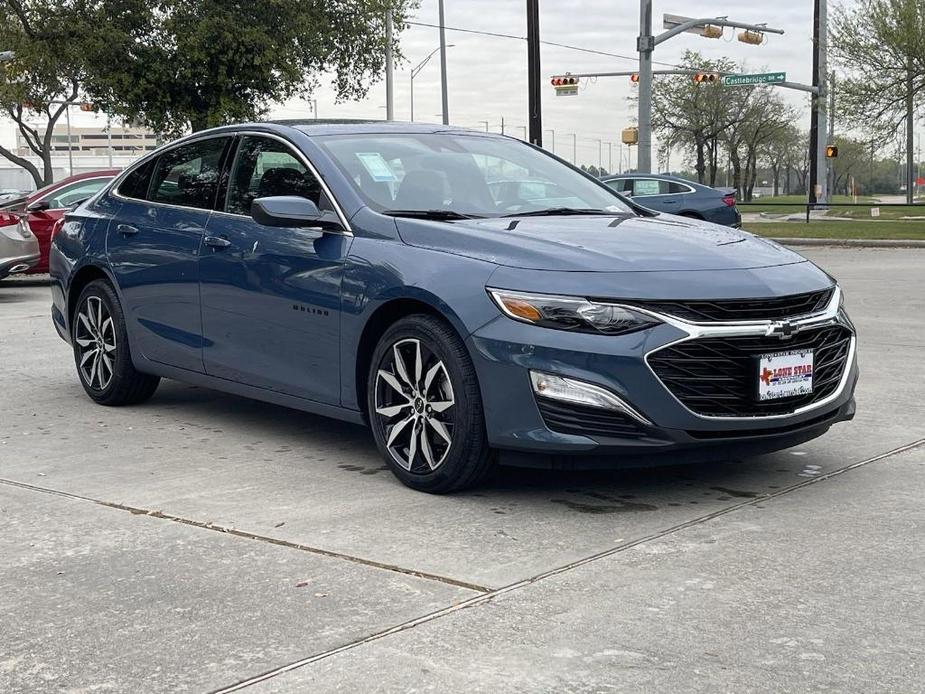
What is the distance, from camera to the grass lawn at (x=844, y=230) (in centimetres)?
2794

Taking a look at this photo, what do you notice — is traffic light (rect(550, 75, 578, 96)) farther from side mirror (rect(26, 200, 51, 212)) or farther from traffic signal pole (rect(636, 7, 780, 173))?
side mirror (rect(26, 200, 51, 212))

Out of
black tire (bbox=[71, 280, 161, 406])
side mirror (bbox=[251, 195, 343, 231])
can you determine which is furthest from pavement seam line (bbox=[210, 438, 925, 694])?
black tire (bbox=[71, 280, 161, 406])

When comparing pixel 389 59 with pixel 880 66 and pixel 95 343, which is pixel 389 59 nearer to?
pixel 880 66

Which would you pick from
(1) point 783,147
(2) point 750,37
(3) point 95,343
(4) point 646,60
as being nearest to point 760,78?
(2) point 750,37

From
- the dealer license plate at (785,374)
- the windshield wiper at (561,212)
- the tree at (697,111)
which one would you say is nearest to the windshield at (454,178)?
the windshield wiper at (561,212)

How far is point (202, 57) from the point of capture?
29.5 metres

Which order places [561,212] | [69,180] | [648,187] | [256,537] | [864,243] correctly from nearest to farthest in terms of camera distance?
1. [256,537]
2. [561,212]
3. [69,180]
4. [864,243]
5. [648,187]

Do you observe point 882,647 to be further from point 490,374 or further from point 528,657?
point 490,374

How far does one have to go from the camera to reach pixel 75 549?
4.70 m

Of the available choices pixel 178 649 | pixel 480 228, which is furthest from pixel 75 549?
pixel 480 228

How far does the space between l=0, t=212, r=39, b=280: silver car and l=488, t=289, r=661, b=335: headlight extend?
11863 mm

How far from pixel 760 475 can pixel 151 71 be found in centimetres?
2649

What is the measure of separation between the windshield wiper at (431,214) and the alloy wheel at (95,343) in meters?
2.39

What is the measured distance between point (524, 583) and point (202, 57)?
88.4ft
